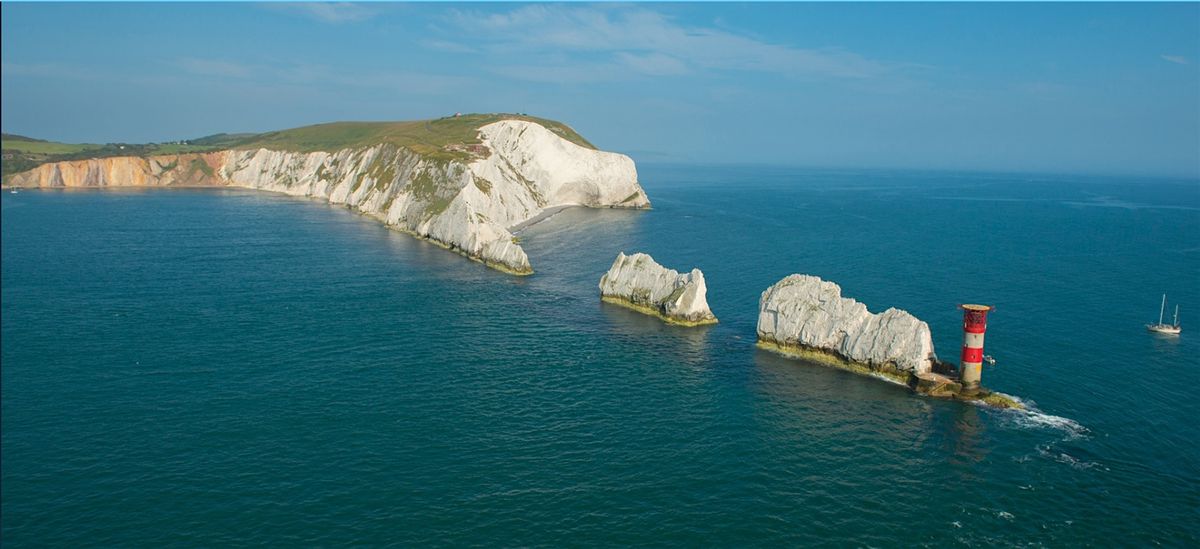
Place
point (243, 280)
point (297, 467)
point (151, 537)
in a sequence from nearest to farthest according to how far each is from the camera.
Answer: point (151, 537), point (297, 467), point (243, 280)

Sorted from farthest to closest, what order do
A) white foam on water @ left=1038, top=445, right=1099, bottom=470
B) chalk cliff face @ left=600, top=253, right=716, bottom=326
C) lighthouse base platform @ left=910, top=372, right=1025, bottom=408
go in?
chalk cliff face @ left=600, top=253, right=716, bottom=326, lighthouse base platform @ left=910, top=372, right=1025, bottom=408, white foam on water @ left=1038, top=445, right=1099, bottom=470

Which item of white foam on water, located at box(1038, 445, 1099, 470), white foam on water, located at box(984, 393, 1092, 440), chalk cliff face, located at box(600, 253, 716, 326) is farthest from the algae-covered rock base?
chalk cliff face, located at box(600, 253, 716, 326)

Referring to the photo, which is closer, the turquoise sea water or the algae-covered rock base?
the turquoise sea water

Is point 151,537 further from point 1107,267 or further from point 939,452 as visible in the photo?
point 1107,267

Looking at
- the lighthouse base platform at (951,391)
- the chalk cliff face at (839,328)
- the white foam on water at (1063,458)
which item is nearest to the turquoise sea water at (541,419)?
the white foam on water at (1063,458)

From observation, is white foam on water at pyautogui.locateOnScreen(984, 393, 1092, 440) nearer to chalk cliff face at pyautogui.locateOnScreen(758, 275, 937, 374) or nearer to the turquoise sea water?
the turquoise sea water

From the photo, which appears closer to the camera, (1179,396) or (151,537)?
(151,537)

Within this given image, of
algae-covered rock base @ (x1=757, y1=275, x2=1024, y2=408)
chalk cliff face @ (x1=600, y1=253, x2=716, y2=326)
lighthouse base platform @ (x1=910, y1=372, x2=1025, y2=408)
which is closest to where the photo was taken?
lighthouse base platform @ (x1=910, y1=372, x2=1025, y2=408)

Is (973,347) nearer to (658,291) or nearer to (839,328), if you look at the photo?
(839,328)

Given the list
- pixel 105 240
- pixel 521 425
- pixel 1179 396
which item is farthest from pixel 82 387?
pixel 1179 396
